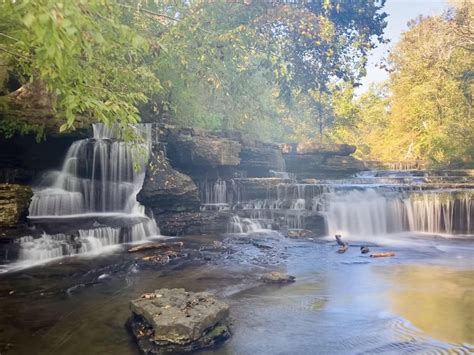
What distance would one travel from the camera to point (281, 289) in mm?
7910

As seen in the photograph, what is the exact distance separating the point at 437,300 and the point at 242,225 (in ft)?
29.3

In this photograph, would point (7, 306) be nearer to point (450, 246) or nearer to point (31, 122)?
point (31, 122)

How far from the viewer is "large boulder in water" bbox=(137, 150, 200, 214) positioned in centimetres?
1473

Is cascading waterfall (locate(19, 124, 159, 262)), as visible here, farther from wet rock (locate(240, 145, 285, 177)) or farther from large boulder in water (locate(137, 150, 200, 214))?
wet rock (locate(240, 145, 285, 177))

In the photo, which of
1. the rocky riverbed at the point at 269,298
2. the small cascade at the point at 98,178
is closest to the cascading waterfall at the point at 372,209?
the rocky riverbed at the point at 269,298

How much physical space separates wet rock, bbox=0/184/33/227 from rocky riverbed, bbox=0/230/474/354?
1.97m

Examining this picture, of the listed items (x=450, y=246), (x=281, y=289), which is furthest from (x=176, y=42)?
(x=450, y=246)

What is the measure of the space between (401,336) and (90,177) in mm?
12971

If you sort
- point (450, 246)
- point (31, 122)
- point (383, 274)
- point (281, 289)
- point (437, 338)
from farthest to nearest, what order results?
point (450, 246)
point (31, 122)
point (383, 274)
point (281, 289)
point (437, 338)

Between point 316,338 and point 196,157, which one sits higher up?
point 196,157

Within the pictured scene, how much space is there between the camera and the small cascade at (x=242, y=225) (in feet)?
49.4

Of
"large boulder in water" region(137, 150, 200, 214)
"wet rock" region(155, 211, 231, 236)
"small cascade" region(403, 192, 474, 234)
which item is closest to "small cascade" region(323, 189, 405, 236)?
"small cascade" region(403, 192, 474, 234)

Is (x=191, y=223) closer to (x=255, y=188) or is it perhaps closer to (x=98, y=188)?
(x=98, y=188)

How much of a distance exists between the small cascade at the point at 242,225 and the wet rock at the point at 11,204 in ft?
24.2
